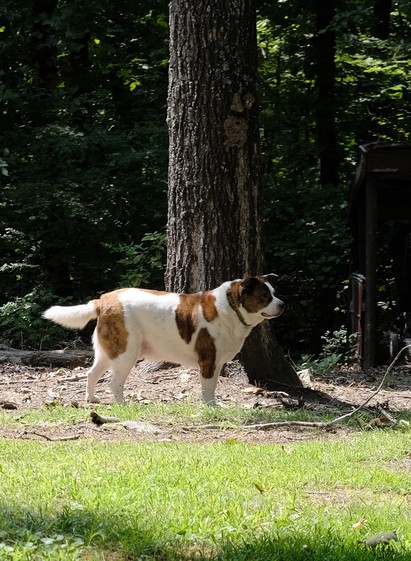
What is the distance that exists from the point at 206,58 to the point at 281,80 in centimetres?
1357

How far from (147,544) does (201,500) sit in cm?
80

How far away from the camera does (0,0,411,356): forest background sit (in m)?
15.8

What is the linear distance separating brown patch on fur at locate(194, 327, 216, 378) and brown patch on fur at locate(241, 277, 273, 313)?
0.47 meters

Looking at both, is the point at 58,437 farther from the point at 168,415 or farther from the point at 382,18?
the point at 382,18

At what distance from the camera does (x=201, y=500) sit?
16.0ft

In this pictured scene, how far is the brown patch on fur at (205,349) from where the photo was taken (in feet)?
29.4

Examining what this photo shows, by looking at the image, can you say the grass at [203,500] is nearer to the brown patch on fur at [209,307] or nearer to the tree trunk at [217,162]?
the brown patch on fur at [209,307]

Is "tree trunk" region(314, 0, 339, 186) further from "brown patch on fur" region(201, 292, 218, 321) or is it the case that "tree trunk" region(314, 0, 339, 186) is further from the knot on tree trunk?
"brown patch on fur" region(201, 292, 218, 321)

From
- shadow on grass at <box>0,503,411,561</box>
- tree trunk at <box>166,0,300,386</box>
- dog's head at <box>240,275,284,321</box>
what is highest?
tree trunk at <box>166,0,300,386</box>

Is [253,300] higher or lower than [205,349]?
higher

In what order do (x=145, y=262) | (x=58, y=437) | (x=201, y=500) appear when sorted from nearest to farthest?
(x=201, y=500) → (x=58, y=437) → (x=145, y=262)

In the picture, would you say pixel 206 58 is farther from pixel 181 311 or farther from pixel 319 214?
pixel 319 214

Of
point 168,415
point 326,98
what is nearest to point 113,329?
point 168,415

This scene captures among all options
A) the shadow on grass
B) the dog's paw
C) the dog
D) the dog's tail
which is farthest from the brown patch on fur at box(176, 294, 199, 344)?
the shadow on grass
